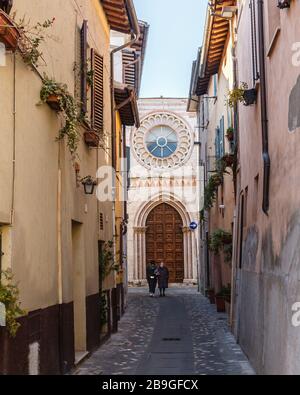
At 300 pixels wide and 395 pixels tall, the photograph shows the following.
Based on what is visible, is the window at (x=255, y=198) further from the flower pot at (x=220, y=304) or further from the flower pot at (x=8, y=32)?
the flower pot at (x=220, y=304)

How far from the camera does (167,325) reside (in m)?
17.1

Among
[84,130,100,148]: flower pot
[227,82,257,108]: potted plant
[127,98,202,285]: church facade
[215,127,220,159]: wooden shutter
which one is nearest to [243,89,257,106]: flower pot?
[227,82,257,108]: potted plant

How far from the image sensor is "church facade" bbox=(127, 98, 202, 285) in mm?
37406

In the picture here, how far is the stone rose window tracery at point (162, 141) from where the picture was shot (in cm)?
3884

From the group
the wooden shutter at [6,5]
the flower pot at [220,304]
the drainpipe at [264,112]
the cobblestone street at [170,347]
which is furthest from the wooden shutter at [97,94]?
the flower pot at [220,304]

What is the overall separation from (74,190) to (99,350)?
351 cm

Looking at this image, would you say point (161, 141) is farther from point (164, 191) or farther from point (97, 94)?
point (97, 94)

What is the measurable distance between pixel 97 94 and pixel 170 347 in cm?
519

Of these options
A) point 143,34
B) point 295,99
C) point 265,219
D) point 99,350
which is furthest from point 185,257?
point 295,99

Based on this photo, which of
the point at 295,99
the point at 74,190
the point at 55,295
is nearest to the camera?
the point at 295,99

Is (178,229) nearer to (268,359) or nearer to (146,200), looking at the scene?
(146,200)

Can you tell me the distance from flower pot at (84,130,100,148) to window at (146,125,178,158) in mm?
27040

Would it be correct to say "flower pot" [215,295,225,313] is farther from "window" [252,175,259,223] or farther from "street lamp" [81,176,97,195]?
"street lamp" [81,176,97,195]

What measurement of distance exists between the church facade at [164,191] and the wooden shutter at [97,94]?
2353cm
